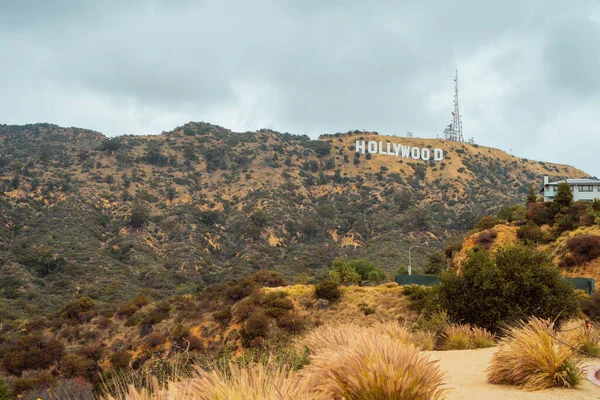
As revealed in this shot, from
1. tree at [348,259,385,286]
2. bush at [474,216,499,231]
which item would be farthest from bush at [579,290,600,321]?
tree at [348,259,385,286]

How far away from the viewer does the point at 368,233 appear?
8850cm

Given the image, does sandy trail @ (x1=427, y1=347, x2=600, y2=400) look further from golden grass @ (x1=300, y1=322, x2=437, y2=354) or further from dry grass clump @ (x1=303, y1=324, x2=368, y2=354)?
dry grass clump @ (x1=303, y1=324, x2=368, y2=354)

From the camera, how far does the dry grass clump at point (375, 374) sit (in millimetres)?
6273

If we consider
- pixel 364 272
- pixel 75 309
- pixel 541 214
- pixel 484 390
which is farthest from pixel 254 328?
pixel 484 390

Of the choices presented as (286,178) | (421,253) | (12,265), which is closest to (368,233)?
(421,253)

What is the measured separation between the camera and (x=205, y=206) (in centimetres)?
9294

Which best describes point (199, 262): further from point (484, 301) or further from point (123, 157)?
point (484, 301)

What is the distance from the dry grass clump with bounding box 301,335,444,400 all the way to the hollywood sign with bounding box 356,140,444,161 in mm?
115563

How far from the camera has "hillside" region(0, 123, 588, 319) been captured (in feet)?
215

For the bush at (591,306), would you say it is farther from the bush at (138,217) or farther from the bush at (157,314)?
the bush at (138,217)

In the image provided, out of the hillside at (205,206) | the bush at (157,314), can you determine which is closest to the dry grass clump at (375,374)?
the bush at (157,314)

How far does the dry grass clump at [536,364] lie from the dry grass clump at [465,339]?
622 cm

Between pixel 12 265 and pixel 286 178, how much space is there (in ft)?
183

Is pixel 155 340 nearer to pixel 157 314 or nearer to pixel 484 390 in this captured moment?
pixel 157 314
